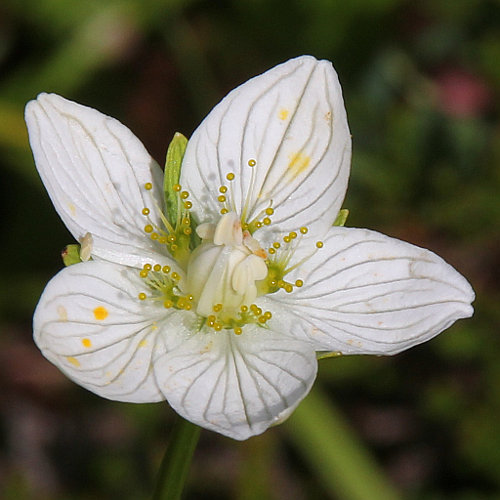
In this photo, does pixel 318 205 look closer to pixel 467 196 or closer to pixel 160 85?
pixel 467 196

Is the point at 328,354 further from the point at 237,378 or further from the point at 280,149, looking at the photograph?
the point at 280,149

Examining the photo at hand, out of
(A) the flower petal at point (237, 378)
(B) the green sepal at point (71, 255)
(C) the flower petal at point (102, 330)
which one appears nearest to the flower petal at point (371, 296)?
(A) the flower petal at point (237, 378)

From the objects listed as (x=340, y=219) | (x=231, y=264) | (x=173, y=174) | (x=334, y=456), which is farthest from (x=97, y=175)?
(x=334, y=456)

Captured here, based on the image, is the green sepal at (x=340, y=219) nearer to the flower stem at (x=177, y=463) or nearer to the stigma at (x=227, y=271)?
the stigma at (x=227, y=271)

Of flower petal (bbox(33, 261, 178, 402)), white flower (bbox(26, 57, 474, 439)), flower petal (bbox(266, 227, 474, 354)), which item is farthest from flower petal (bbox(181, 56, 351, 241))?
flower petal (bbox(33, 261, 178, 402))

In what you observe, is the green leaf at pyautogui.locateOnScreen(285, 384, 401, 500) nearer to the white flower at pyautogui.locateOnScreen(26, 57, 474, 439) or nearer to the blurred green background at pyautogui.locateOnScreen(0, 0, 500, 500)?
the blurred green background at pyautogui.locateOnScreen(0, 0, 500, 500)

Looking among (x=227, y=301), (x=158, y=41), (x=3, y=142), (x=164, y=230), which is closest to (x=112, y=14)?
(x=158, y=41)
